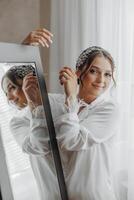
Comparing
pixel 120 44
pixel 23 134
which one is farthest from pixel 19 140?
pixel 120 44

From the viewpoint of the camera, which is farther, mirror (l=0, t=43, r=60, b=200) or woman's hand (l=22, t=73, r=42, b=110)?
woman's hand (l=22, t=73, r=42, b=110)

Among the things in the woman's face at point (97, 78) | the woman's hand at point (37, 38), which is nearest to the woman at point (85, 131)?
the woman's face at point (97, 78)

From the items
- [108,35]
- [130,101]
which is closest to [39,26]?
[108,35]

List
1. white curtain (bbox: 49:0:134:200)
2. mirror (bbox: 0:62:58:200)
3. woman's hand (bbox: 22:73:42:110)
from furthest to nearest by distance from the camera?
white curtain (bbox: 49:0:134:200)
woman's hand (bbox: 22:73:42:110)
mirror (bbox: 0:62:58:200)

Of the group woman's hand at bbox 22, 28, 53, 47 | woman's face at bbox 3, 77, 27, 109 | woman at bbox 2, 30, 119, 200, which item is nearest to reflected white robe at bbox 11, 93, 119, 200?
woman at bbox 2, 30, 119, 200

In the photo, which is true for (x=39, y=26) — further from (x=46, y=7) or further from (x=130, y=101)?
(x=130, y=101)

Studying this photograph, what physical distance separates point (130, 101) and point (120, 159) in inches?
9.4

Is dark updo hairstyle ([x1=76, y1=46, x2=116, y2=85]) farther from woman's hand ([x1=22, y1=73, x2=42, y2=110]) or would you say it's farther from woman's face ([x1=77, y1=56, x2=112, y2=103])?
woman's hand ([x1=22, y1=73, x2=42, y2=110])

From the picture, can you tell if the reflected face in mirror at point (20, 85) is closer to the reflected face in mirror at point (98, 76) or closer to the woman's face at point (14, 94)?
the woman's face at point (14, 94)

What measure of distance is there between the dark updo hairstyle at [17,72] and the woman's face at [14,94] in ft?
0.04

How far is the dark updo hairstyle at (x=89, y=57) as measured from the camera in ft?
4.03

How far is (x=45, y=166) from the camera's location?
121 centimetres

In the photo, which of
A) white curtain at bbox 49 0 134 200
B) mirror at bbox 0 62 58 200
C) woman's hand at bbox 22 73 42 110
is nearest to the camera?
mirror at bbox 0 62 58 200

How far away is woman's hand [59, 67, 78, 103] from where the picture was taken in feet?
4.08
